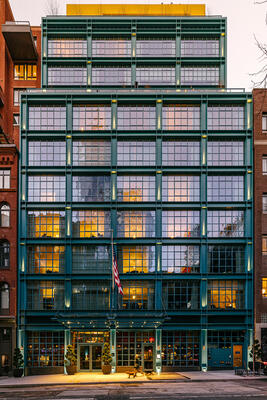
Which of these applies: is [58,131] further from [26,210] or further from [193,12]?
[193,12]

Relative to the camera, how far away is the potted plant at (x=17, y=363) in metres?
36.6

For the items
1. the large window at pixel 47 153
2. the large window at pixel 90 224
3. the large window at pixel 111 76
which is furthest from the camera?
the large window at pixel 111 76

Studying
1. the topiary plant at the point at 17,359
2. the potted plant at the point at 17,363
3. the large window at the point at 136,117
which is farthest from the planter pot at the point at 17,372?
the large window at the point at 136,117

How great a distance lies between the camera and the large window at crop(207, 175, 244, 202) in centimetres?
4078

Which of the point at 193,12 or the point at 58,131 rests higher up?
the point at 193,12

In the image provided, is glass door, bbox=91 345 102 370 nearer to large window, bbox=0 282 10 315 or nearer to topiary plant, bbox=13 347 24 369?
topiary plant, bbox=13 347 24 369

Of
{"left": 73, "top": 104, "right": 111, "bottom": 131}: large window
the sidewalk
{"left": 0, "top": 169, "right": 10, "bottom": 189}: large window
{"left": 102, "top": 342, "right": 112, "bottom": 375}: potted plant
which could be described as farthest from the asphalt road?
{"left": 73, "top": 104, "right": 111, "bottom": 131}: large window

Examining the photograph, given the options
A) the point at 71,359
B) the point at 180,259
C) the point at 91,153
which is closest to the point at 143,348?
the point at 71,359

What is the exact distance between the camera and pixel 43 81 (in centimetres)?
4650

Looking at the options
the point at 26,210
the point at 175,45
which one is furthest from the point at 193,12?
the point at 26,210

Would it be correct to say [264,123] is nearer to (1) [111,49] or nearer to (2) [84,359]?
(1) [111,49]

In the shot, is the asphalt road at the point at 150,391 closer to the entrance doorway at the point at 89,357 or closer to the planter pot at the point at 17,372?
the planter pot at the point at 17,372

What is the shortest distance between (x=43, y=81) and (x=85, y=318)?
2608 centimetres

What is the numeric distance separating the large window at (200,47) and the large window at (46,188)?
20.4 m
